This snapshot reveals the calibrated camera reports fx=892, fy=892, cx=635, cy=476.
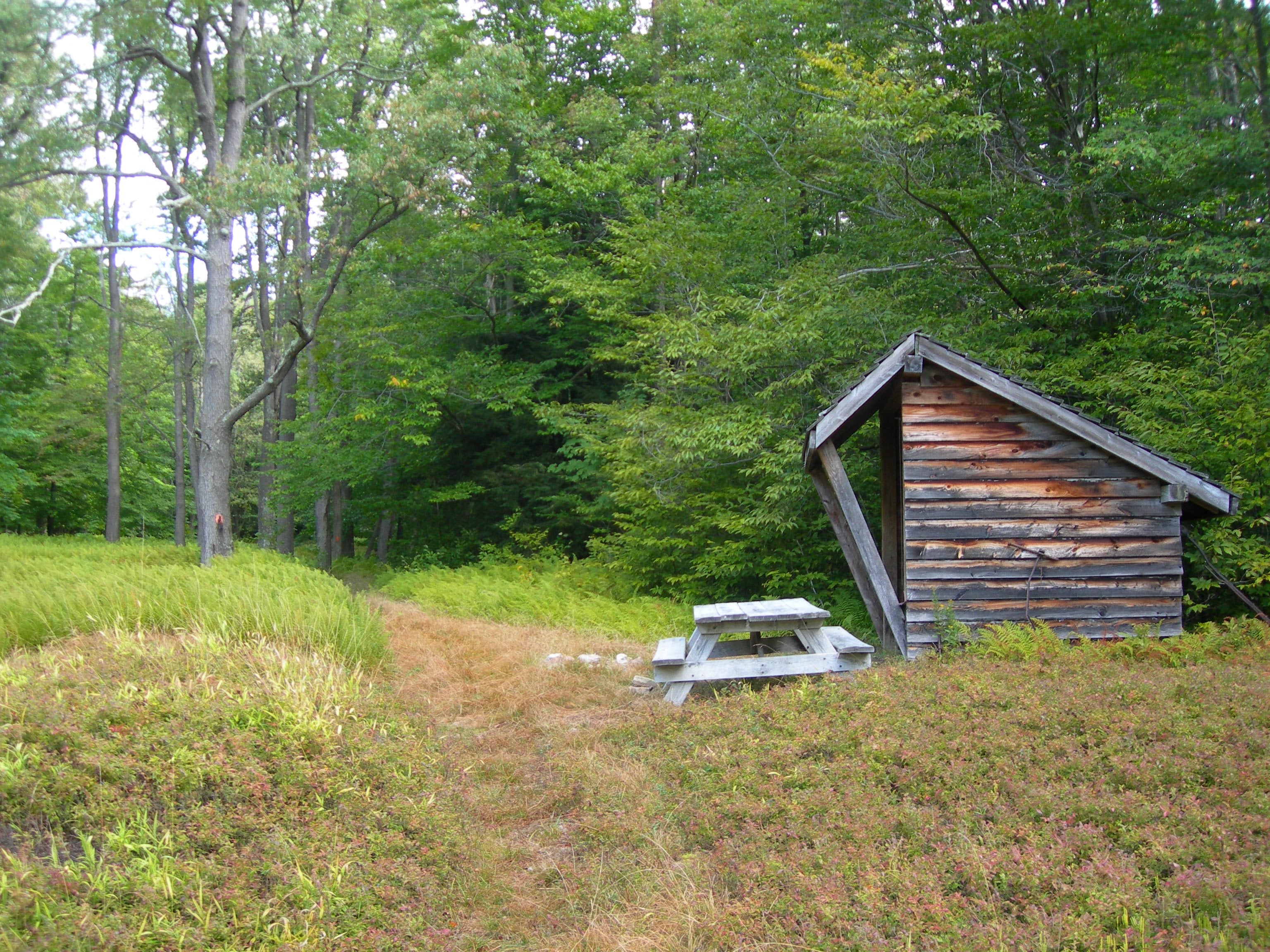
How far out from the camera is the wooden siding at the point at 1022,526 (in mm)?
8516

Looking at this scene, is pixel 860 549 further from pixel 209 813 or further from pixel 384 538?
pixel 384 538

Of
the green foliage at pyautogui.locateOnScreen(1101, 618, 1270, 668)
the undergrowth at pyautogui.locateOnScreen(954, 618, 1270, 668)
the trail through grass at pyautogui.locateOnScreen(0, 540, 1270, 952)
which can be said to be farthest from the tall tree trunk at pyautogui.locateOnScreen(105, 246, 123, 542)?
the green foliage at pyautogui.locateOnScreen(1101, 618, 1270, 668)

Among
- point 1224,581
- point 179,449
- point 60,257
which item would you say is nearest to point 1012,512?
point 1224,581

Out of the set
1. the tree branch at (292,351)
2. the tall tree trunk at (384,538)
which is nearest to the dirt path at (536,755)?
the tree branch at (292,351)

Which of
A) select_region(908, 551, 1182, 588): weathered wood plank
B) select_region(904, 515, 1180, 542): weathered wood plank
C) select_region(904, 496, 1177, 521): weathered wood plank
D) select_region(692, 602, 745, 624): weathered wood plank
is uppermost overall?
select_region(904, 496, 1177, 521): weathered wood plank

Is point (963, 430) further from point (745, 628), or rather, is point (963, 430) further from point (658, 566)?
point (658, 566)

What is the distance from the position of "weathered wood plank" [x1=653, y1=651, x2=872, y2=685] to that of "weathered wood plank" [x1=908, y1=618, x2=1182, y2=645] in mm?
1179

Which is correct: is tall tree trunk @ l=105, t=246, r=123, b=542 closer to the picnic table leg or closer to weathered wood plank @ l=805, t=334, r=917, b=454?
the picnic table leg

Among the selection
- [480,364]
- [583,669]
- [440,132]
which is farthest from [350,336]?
[583,669]

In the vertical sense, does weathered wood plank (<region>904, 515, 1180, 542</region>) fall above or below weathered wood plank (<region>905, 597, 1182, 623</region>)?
above

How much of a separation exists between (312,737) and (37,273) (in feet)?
80.4

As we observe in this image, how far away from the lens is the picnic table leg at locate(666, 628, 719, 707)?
7754 millimetres

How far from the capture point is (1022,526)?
8.65 metres

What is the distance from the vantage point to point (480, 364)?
2123 centimetres
